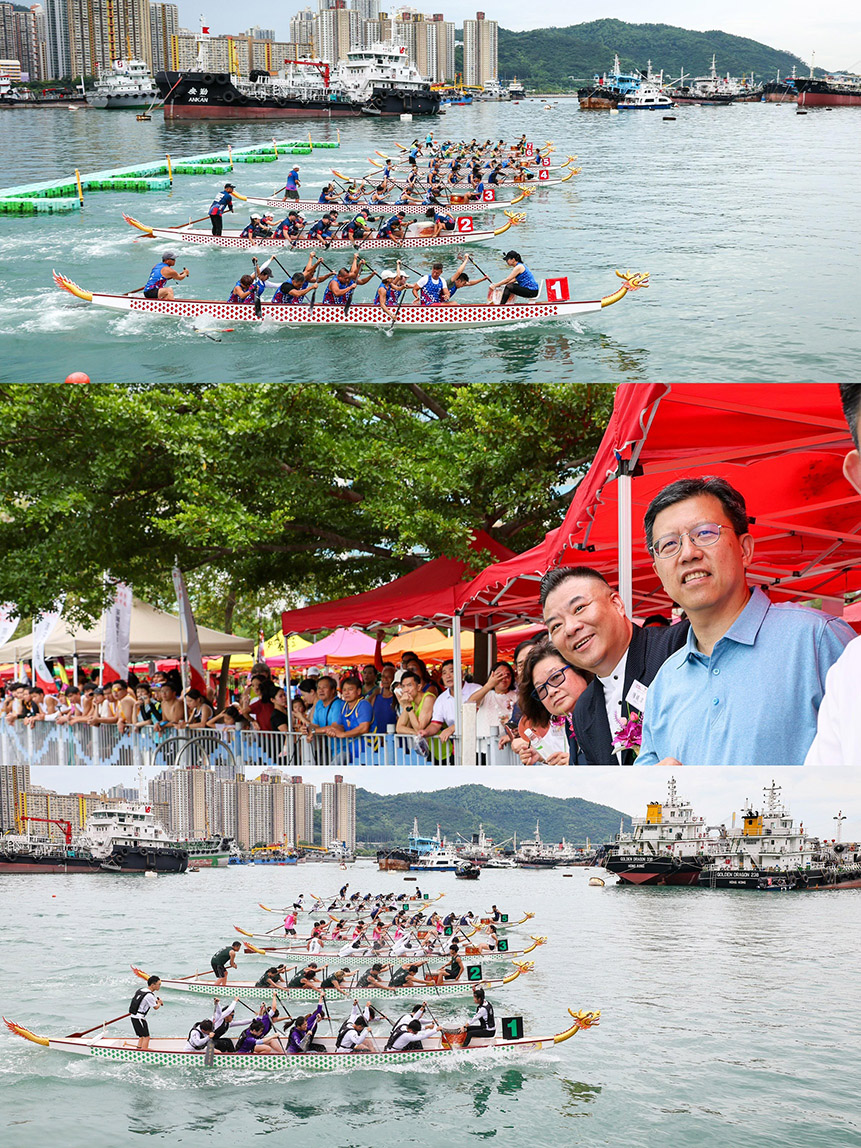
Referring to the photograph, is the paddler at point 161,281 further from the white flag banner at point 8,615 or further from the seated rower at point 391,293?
the white flag banner at point 8,615

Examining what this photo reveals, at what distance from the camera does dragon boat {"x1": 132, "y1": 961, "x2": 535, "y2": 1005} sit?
6.10 m

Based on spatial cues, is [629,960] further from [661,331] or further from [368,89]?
[368,89]

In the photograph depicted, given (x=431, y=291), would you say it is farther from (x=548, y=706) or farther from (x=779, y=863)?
(x=779, y=863)

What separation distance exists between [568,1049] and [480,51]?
15.4 m

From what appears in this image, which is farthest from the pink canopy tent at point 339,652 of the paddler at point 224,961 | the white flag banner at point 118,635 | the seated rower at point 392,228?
the seated rower at point 392,228

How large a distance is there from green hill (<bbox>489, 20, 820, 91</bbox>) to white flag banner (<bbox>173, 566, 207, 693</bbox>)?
10289 mm

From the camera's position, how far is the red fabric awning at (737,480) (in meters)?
5.00

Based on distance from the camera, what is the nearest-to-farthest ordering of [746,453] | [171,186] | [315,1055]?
[746,453] < [315,1055] < [171,186]

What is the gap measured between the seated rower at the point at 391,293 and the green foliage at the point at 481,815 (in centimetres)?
977

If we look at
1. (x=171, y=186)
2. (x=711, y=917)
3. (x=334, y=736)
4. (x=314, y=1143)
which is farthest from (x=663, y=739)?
(x=171, y=186)

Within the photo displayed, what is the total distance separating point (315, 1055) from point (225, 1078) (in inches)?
19.5

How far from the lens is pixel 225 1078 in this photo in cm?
596

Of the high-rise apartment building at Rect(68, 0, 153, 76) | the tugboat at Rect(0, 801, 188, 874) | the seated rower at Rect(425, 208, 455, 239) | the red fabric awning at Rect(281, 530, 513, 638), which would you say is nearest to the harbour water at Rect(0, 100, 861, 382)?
the seated rower at Rect(425, 208, 455, 239)

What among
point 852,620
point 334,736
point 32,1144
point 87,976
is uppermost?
point 852,620
